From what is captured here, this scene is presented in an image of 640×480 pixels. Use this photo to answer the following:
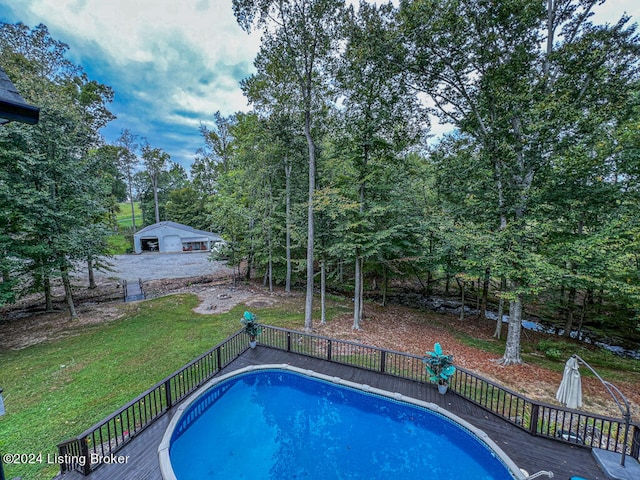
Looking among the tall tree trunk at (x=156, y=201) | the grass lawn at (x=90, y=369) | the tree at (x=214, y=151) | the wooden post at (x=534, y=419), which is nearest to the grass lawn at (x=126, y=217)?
the tall tree trunk at (x=156, y=201)

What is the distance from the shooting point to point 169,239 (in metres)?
33.7

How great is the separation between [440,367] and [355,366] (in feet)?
8.42

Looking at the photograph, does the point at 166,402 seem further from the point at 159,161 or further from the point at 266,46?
the point at 159,161

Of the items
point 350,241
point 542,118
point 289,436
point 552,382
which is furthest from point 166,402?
point 542,118

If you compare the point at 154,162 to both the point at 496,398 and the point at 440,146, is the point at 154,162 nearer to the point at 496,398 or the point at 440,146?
the point at 440,146

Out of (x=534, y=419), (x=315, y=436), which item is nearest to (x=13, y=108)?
(x=315, y=436)

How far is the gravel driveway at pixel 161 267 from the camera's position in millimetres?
20966

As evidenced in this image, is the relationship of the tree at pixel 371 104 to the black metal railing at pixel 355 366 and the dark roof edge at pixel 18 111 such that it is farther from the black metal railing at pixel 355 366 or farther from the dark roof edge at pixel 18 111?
the dark roof edge at pixel 18 111

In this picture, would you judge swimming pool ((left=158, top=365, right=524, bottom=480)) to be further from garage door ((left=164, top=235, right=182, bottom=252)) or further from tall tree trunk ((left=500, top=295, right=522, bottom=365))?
garage door ((left=164, top=235, right=182, bottom=252))

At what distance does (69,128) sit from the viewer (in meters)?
11.2

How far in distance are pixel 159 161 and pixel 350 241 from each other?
124 feet

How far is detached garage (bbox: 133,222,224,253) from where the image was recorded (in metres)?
33.1

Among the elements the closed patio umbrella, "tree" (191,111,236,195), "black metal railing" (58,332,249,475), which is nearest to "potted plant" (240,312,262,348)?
"black metal railing" (58,332,249,475)

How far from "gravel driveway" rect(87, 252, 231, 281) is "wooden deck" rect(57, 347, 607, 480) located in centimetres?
1623
